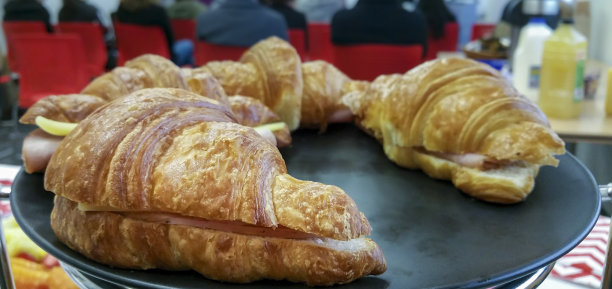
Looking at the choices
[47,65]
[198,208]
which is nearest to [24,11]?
[47,65]

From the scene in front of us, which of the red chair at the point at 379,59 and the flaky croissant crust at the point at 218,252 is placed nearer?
the flaky croissant crust at the point at 218,252

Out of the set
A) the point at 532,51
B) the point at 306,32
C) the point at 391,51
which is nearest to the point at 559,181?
the point at 532,51

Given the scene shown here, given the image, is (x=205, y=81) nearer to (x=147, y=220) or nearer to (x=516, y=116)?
(x=147, y=220)

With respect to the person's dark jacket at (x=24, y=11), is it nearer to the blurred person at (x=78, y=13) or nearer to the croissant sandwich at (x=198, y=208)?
the blurred person at (x=78, y=13)

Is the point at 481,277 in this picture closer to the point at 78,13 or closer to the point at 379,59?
A: the point at 379,59

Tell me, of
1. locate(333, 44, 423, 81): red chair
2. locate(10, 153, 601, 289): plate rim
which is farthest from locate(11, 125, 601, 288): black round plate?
locate(333, 44, 423, 81): red chair

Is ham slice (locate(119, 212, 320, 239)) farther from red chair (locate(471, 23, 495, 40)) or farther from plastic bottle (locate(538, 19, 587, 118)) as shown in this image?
red chair (locate(471, 23, 495, 40))

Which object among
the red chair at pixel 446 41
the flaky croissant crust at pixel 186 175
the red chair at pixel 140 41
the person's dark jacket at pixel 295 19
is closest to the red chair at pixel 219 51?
the red chair at pixel 140 41
